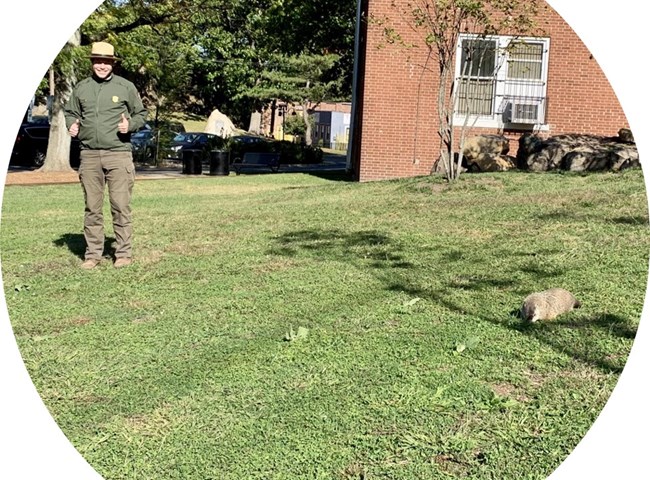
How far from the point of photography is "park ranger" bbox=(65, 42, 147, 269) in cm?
730

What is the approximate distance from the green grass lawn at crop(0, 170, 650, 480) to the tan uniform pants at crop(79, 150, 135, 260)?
0.88 ft

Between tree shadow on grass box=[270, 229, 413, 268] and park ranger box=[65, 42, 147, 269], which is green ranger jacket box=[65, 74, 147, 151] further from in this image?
tree shadow on grass box=[270, 229, 413, 268]

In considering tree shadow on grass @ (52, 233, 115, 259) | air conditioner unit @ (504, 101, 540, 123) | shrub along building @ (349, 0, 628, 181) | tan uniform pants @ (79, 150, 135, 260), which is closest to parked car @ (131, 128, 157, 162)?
shrub along building @ (349, 0, 628, 181)

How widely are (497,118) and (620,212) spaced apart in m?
8.32

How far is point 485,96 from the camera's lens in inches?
666

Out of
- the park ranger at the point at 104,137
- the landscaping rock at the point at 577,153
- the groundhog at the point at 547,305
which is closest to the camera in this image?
the groundhog at the point at 547,305

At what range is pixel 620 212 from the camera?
8.83 metres

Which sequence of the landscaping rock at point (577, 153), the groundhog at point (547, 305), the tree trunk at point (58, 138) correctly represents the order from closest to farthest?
the groundhog at point (547, 305) < the landscaping rock at point (577, 153) < the tree trunk at point (58, 138)

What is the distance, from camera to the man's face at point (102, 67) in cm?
723

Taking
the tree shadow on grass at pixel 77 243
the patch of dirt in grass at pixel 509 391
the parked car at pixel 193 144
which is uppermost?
the parked car at pixel 193 144

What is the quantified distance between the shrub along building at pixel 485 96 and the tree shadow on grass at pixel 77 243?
8.69m

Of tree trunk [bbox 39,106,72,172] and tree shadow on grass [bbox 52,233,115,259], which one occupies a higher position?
tree trunk [bbox 39,106,72,172]

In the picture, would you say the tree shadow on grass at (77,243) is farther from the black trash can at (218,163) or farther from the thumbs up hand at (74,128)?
the black trash can at (218,163)

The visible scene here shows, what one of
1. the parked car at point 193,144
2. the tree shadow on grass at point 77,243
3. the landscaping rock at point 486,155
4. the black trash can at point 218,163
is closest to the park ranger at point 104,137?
the tree shadow on grass at point 77,243
